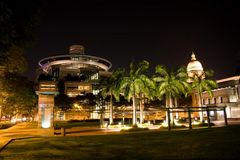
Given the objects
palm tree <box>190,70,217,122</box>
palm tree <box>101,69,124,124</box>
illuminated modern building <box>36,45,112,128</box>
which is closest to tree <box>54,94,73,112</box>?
palm tree <box>101,69,124,124</box>

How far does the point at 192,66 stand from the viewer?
7944 cm

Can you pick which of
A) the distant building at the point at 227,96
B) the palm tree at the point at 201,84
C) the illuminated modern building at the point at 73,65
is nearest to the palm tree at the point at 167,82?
the palm tree at the point at 201,84

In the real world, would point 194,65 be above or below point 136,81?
above

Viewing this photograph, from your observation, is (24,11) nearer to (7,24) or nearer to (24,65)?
(7,24)

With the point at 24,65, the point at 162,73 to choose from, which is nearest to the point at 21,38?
the point at 24,65

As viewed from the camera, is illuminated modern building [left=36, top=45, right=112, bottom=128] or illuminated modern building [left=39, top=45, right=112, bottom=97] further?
illuminated modern building [left=39, top=45, right=112, bottom=97]

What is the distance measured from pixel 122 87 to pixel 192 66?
1833 inches

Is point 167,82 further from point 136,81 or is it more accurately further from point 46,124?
point 46,124

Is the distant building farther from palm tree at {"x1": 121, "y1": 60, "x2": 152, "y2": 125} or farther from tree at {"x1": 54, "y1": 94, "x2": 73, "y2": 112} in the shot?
tree at {"x1": 54, "y1": 94, "x2": 73, "y2": 112}

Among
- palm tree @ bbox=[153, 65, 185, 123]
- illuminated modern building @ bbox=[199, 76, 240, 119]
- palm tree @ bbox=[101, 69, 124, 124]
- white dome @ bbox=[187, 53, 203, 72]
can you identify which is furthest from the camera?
white dome @ bbox=[187, 53, 203, 72]

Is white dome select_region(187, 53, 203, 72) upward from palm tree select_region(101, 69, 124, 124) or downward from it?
upward

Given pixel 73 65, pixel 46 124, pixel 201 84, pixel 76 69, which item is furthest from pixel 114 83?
pixel 76 69

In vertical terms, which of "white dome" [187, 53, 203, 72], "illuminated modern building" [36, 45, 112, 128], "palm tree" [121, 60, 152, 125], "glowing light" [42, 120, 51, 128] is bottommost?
"glowing light" [42, 120, 51, 128]

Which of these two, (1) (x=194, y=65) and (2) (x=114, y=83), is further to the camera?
(1) (x=194, y=65)
